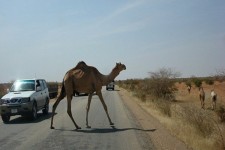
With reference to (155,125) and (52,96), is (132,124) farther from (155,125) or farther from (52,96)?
(52,96)

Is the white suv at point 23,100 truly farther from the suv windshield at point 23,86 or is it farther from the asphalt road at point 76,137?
the asphalt road at point 76,137

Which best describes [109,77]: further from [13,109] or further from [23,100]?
[13,109]

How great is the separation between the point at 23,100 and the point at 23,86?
2021 mm

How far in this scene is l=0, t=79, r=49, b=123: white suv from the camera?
20.6 meters

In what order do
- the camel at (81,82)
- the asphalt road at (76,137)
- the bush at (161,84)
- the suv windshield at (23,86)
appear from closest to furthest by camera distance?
the asphalt road at (76,137) → the camel at (81,82) → the suv windshield at (23,86) → the bush at (161,84)

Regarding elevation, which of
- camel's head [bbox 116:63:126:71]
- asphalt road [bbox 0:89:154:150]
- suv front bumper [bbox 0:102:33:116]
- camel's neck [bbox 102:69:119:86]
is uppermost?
camel's head [bbox 116:63:126:71]

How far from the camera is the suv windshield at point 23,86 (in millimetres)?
22453

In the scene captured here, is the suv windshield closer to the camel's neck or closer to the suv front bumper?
the suv front bumper

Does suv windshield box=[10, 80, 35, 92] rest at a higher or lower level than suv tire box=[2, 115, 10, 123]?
higher

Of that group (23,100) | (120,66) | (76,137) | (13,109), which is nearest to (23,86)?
(23,100)

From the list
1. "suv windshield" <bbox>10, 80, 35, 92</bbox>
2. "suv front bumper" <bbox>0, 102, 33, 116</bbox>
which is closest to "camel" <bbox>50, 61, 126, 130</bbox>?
"suv front bumper" <bbox>0, 102, 33, 116</bbox>

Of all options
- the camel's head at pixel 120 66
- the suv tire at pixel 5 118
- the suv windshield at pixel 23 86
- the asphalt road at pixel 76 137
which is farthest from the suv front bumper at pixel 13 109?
the camel's head at pixel 120 66

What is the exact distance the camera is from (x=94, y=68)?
59.8 feet

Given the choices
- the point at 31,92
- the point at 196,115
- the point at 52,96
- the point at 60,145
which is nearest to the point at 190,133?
the point at 196,115
